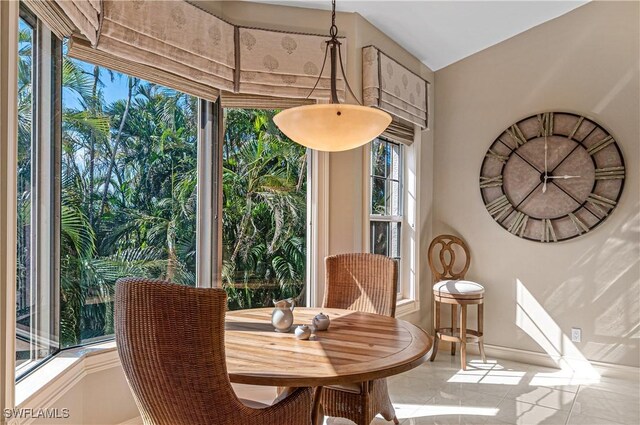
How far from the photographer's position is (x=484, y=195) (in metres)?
4.06

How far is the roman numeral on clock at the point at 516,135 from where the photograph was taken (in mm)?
3891

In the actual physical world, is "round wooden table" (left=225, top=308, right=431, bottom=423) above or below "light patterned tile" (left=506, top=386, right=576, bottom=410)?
above

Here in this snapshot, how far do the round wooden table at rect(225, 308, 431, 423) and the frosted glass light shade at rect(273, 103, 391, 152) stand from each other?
862 millimetres

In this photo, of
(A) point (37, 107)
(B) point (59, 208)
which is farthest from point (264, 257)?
(A) point (37, 107)

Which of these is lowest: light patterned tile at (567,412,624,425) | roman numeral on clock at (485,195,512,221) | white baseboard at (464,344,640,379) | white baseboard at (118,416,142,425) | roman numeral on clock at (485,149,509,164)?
light patterned tile at (567,412,624,425)

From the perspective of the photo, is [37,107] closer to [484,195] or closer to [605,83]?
[484,195]

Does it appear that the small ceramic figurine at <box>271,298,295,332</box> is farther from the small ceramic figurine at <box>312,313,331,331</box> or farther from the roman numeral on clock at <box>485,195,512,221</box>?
the roman numeral on clock at <box>485,195,512,221</box>

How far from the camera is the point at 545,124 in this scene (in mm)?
3791

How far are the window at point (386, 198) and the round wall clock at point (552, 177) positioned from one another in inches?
30.4

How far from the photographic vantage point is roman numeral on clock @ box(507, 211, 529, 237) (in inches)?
152

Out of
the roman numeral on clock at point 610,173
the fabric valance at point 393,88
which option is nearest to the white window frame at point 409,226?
the fabric valance at point 393,88

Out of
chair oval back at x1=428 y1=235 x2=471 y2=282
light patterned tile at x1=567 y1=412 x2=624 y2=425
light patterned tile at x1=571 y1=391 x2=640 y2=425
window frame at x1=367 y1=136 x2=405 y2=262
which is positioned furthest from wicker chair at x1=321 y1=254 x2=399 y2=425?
chair oval back at x1=428 y1=235 x2=471 y2=282

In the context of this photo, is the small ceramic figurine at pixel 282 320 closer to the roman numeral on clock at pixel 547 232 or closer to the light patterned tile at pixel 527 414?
the light patterned tile at pixel 527 414

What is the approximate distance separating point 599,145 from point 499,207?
89cm
